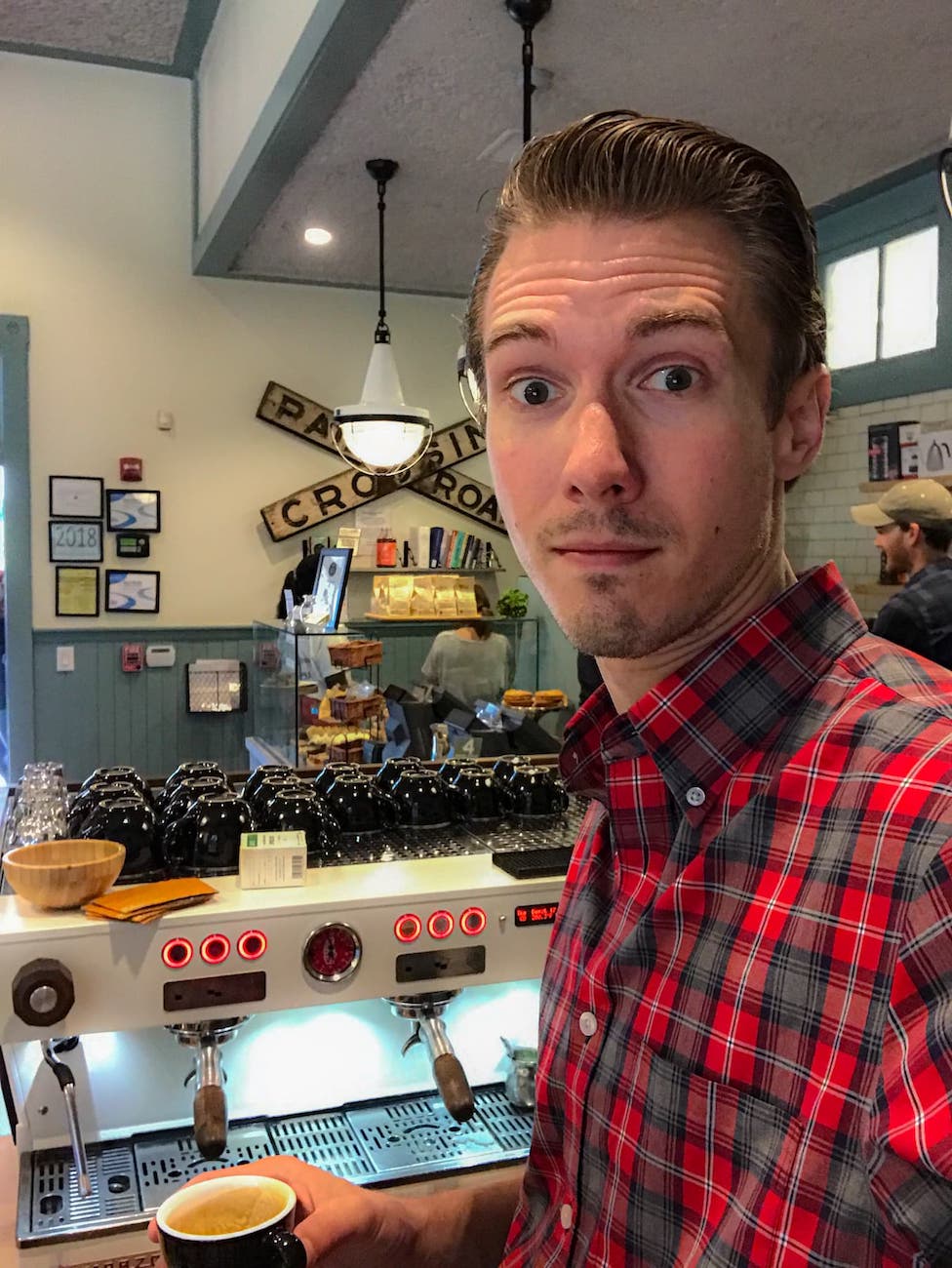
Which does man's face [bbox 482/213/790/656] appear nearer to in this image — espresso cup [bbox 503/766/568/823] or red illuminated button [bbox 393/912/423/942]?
red illuminated button [bbox 393/912/423/942]

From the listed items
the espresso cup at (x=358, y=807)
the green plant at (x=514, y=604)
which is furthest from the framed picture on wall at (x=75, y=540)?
the espresso cup at (x=358, y=807)

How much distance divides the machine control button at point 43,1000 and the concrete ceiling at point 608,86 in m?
1.63

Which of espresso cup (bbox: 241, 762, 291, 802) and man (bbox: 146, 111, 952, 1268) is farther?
espresso cup (bbox: 241, 762, 291, 802)

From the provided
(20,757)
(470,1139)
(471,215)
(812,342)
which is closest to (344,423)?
(471,215)

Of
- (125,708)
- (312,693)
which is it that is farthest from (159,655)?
(312,693)

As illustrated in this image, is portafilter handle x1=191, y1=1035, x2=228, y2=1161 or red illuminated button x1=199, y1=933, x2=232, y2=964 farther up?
red illuminated button x1=199, y1=933, x2=232, y2=964

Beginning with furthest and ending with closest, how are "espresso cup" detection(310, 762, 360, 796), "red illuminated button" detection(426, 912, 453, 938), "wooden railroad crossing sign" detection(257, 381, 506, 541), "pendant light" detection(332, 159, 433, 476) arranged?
"wooden railroad crossing sign" detection(257, 381, 506, 541) → "pendant light" detection(332, 159, 433, 476) → "espresso cup" detection(310, 762, 360, 796) → "red illuminated button" detection(426, 912, 453, 938)

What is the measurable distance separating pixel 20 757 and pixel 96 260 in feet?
8.56

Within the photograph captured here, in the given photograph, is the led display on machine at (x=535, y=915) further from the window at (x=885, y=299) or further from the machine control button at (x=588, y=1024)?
the window at (x=885, y=299)

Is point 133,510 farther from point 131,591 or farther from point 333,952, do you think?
point 333,952

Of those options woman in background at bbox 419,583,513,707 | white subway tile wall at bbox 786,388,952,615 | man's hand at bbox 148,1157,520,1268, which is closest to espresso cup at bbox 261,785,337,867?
man's hand at bbox 148,1157,520,1268

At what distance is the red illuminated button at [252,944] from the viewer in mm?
1376

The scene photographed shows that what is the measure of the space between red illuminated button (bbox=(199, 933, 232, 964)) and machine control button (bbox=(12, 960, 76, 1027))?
6.4 inches

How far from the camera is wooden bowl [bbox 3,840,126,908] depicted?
51.8 inches
